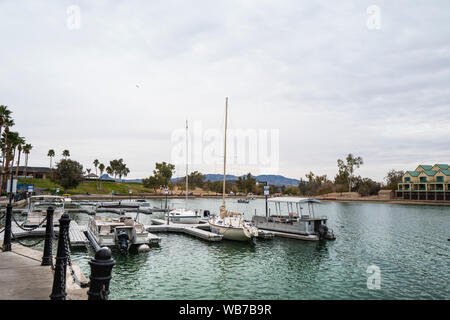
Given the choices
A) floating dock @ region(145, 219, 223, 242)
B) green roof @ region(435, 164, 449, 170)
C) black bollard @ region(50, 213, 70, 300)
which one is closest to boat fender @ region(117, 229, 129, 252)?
floating dock @ region(145, 219, 223, 242)

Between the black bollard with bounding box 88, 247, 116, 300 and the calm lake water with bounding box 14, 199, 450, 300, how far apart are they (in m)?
10.8

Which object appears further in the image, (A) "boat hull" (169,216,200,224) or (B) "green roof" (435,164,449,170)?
(B) "green roof" (435,164,449,170)

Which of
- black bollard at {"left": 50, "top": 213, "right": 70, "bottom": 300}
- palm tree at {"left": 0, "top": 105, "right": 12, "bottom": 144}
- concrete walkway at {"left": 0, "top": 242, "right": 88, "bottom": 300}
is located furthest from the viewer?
palm tree at {"left": 0, "top": 105, "right": 12, "bottom": 144}

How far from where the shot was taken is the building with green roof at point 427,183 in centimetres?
11544

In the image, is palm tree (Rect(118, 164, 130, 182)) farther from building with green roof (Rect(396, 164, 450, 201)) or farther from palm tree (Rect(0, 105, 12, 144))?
building with green roof (Rect(396, 164, 450, 201))

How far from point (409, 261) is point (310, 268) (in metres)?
9.46

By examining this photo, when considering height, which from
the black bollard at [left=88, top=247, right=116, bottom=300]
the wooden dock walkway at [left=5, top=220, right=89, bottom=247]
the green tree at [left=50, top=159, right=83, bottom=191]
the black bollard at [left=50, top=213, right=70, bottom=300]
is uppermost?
the green tree at [left=50, top=159, right=83, bottom=191]

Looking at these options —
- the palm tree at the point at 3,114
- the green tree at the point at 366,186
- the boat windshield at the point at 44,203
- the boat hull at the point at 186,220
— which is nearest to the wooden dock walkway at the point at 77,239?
the boat windshield at the point at 44,203

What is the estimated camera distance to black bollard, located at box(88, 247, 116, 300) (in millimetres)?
5625

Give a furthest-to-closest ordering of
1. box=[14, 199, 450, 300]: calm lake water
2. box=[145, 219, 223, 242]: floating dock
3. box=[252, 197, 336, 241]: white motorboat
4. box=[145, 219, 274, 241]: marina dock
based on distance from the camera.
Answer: box=[252, 197, 336, 241]: white motorboat
box=[145, 219, 274, 241]: marina dock
box=[145, 219, 223, 242]: floating dock
box=[14, 199, 450, 300]: calm lake water

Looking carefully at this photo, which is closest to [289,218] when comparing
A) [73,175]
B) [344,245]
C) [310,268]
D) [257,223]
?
[257,223]

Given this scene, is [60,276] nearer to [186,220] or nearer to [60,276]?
[60,276]
